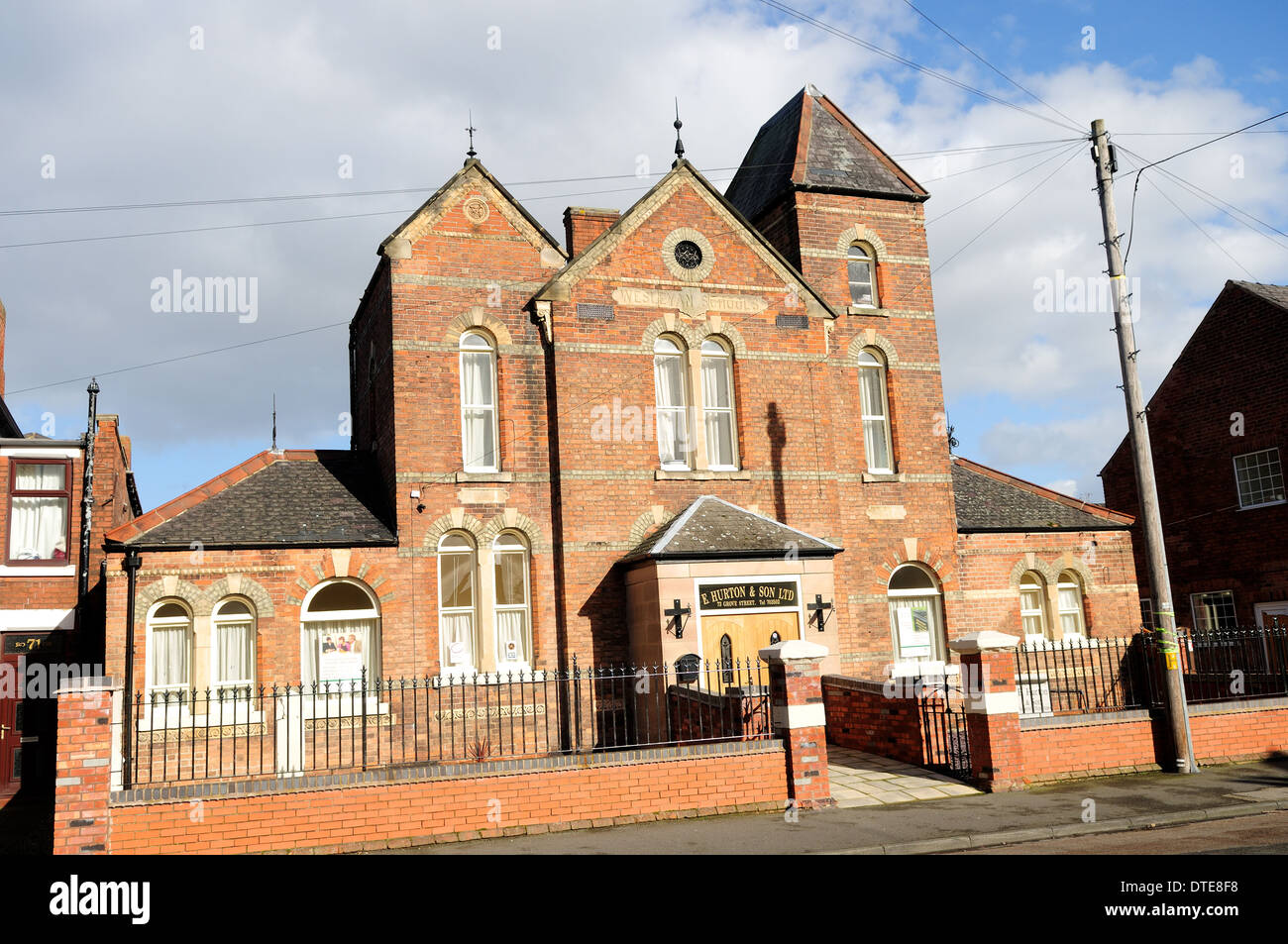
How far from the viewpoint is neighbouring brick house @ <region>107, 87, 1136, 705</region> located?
55.8ft

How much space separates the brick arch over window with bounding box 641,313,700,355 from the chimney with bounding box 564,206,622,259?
2.17m

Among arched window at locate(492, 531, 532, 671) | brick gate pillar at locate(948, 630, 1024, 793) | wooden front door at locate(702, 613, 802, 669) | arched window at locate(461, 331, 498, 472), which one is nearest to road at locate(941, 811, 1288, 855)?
brick gate pillar at locate(948, 630, 1024, 793)

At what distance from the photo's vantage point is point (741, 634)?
56.0 feet

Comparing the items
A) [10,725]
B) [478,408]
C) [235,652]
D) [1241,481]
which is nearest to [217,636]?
[235,652]

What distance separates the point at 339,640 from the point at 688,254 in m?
9.88

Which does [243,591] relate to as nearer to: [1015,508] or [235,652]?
[235,652]

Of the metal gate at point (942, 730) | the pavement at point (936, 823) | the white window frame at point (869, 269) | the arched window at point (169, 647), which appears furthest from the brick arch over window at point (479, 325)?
the pavement at point (936, 823)

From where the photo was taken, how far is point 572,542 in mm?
18078

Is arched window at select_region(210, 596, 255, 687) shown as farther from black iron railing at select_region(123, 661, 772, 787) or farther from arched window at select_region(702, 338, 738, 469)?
arched window at select_region(702, 338, 738, 469)

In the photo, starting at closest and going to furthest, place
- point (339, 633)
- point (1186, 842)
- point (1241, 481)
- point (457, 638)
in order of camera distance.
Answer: point (1186, 842) → point (339, 633) → point (457, 638) → point (1241, 481)

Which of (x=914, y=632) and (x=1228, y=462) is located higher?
(x=1228, y=462)

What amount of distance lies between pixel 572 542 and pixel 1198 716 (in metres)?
10.3

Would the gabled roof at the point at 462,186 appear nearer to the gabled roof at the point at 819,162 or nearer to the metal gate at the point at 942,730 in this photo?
the gabled roof at the point at 819,162
